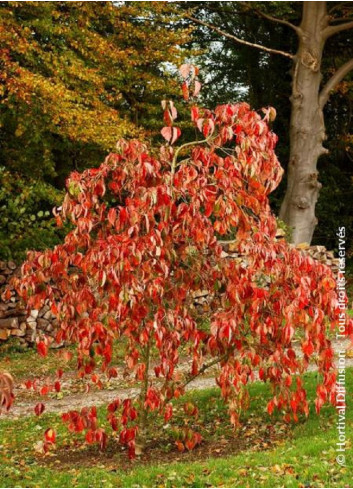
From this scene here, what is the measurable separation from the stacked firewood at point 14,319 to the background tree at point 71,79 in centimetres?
41

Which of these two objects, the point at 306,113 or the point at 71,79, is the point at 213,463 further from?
the point at 306,113

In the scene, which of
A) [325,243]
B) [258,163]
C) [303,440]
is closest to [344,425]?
[303,440]

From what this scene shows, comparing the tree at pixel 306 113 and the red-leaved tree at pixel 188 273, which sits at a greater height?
the tree at pixel 306 113

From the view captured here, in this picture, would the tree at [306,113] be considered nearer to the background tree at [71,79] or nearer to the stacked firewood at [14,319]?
the background tree at [71,79]

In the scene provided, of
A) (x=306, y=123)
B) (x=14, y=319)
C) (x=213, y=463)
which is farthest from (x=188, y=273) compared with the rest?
(x=306, y=123)

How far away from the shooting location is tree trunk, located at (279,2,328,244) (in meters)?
17.7

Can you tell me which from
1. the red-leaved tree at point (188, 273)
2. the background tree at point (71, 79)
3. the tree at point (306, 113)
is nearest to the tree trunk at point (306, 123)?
the tree at point (306, 113)

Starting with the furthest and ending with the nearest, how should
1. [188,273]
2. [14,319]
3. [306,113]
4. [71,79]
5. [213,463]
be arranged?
[306,113], [71,79], [14,319], [188,273], [213,463]

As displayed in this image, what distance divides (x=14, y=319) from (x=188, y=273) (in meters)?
8.17

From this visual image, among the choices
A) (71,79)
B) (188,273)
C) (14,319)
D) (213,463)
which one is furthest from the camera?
(71,79)

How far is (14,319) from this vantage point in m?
13.9

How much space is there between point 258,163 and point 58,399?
219 inches

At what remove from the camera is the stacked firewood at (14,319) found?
13812 mm

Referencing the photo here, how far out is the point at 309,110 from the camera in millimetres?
17844
